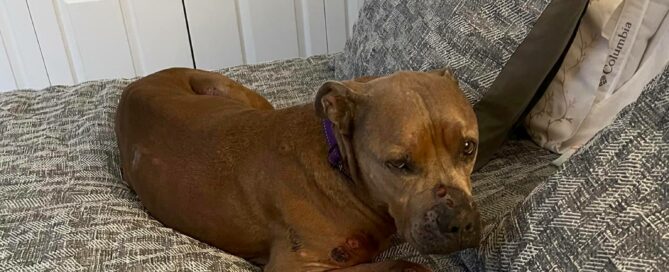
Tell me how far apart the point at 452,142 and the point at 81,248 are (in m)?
0.68

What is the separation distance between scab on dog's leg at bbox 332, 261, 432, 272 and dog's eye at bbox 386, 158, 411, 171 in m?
0.19

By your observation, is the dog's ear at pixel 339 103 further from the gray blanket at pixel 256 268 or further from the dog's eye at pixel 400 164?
the gray blanket at pixel 256 268

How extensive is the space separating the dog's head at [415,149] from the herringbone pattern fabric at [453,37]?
265mm

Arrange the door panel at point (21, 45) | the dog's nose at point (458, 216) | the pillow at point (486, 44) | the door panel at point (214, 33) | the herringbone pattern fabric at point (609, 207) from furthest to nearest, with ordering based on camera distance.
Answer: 1. the door panel at point (214, 33)
2. the door panel at point (21, 45)
3. the pillow at point (486, 44)
4. the dog's nose at point (458, 216)
5. the herringbone pattern fabric at point (609, 207)

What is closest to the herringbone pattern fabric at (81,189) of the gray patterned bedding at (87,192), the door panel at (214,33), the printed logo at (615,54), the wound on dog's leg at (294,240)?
the gray patterned bedding at (87,192)

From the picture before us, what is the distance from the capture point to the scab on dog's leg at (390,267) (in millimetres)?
1264

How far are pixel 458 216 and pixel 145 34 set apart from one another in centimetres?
236

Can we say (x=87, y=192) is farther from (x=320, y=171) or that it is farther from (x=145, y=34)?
(x=145, y=34)

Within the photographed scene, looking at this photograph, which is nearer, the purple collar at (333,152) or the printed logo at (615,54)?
the purple collar at (333,152)

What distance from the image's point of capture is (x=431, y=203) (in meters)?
1.16

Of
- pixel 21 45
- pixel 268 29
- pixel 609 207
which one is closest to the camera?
pixel 609 207

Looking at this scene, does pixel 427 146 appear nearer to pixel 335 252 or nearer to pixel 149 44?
pixel 335 252

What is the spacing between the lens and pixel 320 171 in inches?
52.9

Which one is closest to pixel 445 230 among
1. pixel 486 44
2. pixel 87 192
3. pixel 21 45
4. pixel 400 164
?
pixel 400 164
